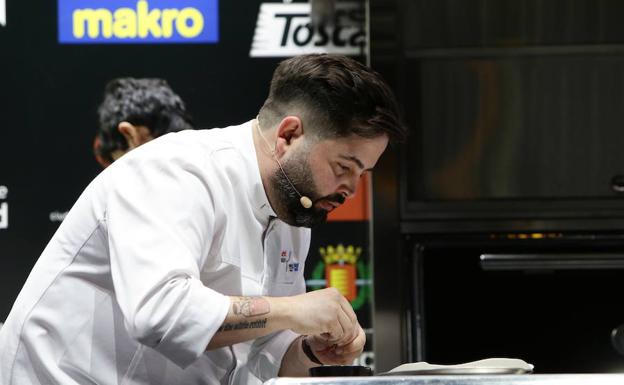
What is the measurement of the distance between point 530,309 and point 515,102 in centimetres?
58

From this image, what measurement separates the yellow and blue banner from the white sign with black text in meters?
0.14

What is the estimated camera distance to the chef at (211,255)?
147 centimetres

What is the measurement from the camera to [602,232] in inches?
114

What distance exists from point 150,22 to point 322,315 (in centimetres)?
182

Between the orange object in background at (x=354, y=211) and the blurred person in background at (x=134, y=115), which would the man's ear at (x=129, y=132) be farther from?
the orange object in background at (x=354, y=211)

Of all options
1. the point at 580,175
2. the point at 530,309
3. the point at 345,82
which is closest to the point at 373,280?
the point at 530,309

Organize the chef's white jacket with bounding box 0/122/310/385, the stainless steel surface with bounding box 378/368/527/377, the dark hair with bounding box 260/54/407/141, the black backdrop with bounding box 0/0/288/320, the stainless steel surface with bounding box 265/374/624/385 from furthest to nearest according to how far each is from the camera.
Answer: the black backdrop with bounding box 0/0/288/320 < the dark hair with bounding box 260/54/407/141 < the chef's white jacket with bounding box 0/122/310/385 < the stainless steel surface with bounding box 378/368/527/377 < the stainless steel surface with bounding box 265/374/624/385

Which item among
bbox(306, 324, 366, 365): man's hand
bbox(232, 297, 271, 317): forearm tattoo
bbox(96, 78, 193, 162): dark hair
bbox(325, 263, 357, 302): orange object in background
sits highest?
bbox(96, 78, 193, 162): dark hair

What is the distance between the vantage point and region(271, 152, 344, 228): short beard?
175 centimetres

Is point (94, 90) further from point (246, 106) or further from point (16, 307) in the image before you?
point (16, 307)

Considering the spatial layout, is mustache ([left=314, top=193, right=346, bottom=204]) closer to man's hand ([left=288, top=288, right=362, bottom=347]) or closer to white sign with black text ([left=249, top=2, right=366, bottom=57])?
man's hand ([left=288, top=288, right=362, bottom=347])

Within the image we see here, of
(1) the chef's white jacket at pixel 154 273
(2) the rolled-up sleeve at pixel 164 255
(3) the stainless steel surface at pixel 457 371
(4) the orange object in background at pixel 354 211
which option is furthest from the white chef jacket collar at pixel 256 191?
(4) the orange object in background at pixel 354 211

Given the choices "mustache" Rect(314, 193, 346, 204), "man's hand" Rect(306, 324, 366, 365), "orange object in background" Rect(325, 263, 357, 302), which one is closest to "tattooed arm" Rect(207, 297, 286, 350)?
"man's hand" Rect(306, 324, 366, 365)

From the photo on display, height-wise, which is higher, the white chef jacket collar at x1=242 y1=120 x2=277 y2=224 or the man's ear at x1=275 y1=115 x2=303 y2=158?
the man's ear at x1=275 y1=115 x2=303 y2=158
